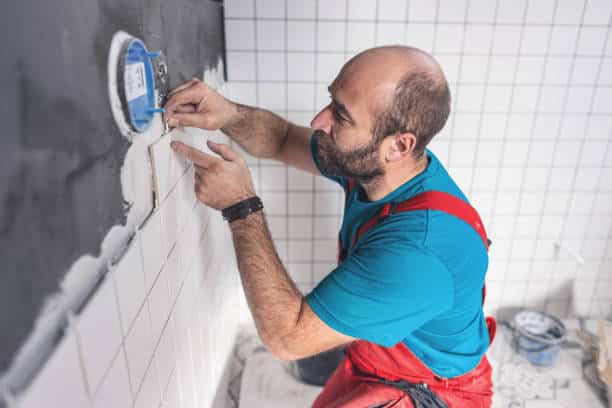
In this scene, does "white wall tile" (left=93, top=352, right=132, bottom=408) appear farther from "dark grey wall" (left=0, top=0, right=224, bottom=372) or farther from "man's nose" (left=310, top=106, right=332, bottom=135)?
"man's nose" (left=310, top=106, right=332, bottom=135)

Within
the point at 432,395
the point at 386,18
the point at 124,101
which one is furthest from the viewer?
the point at 386,18

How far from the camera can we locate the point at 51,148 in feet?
1.65

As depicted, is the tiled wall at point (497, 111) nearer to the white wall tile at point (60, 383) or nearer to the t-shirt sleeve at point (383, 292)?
the t-shirt sleeve at point (383, 292)

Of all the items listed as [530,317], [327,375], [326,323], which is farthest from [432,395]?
[530,317]

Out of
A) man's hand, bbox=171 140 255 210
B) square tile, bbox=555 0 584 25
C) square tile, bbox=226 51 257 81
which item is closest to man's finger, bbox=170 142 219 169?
man's hand, bbox=171 140 255 210

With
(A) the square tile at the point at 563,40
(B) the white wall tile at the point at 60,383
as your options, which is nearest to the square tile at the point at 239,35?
(A) the square tile at the point at 563,40

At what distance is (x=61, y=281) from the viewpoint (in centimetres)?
53

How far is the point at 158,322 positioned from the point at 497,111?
1490 millimetres

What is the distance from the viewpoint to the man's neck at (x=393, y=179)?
112 cm

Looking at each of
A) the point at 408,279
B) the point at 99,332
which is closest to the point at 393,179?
the point at 408,279

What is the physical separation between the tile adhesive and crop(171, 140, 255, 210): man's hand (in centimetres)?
12

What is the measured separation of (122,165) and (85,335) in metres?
0.26

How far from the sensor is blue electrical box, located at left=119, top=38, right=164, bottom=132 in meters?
0.68

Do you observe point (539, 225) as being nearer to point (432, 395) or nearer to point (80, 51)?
point (432, 395)
